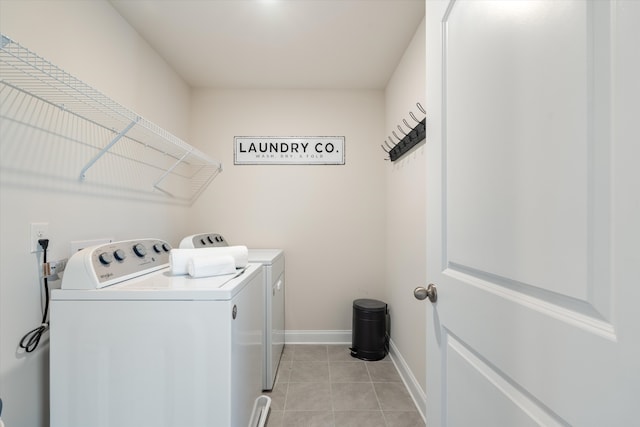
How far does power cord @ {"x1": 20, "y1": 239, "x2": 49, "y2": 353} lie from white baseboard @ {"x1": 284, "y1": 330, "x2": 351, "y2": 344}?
190 cm

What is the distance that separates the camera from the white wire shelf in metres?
1.06

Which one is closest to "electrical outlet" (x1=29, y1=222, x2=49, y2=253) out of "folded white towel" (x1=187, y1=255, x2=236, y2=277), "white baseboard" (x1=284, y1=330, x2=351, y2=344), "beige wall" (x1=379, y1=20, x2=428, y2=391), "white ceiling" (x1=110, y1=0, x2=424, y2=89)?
"folded white towel" (x1=187, y1=255, x2=236, y2=277)

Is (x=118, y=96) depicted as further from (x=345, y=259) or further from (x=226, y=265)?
(x=345, y=259)

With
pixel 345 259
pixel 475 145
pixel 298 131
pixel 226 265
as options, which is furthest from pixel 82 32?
pixel 345 259

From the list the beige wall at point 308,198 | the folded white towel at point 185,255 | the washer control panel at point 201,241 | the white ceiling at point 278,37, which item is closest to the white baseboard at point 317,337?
the beige wall at point 308,198

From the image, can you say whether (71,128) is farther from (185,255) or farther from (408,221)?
(408,221)

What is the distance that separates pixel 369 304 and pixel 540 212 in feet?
6.91

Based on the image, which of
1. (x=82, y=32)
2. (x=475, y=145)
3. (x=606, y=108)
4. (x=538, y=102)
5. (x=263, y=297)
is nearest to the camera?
(x=606, y=108)

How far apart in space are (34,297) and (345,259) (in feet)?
7.09

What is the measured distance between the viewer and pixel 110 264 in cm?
120

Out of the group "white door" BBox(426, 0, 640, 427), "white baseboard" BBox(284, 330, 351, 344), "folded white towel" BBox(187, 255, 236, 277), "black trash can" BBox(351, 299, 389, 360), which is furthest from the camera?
"white baseboard" BBox(284, 330, 351, 344)

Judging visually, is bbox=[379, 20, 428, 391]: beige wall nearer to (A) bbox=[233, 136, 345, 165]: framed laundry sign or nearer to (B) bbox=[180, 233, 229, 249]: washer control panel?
(A) bbox=[233, 136, 345, 165]: framed laundry sign

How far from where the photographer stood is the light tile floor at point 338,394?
1731mm

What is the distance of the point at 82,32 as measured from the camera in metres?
1.43
